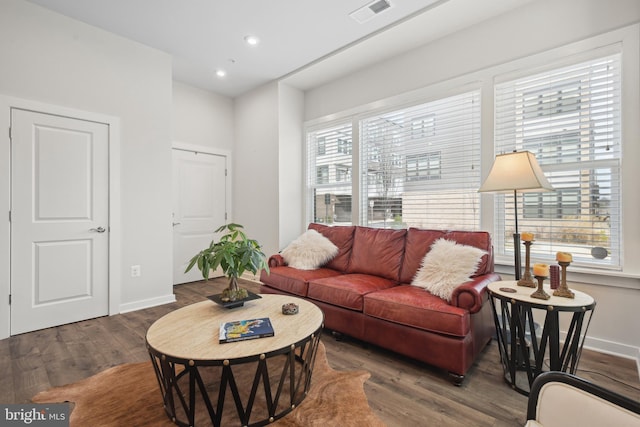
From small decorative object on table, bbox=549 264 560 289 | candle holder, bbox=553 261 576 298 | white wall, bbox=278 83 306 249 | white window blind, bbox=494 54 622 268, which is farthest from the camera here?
white wall, bbox=278 83 306 249

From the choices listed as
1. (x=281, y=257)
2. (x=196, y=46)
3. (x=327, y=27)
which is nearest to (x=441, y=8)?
(x=327, y=27)

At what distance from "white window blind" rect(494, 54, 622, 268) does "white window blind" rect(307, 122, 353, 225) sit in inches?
74.0

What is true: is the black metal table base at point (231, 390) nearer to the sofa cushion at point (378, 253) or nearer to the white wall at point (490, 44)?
the sofa cushion at point (378, 253)

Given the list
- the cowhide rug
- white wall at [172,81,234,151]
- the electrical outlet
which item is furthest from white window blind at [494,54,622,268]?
white wall at [172,81,234,151]

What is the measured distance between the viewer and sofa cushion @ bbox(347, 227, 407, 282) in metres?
2.95

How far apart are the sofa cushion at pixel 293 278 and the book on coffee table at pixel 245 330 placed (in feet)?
3.91

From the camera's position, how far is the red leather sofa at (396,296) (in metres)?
1.99

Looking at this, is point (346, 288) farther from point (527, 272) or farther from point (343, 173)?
point (343, 173)

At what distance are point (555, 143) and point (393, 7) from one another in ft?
6.09

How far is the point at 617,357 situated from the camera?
2.23 m

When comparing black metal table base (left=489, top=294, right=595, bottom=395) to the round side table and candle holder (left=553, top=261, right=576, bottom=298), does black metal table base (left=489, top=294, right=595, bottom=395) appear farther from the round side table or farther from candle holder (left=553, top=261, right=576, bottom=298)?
candle holder (left=553, top=261, right=576, bottom=298)

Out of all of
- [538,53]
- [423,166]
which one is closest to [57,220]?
[423,166]

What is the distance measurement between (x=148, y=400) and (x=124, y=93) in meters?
3.15

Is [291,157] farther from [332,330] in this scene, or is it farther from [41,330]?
[41,330]
